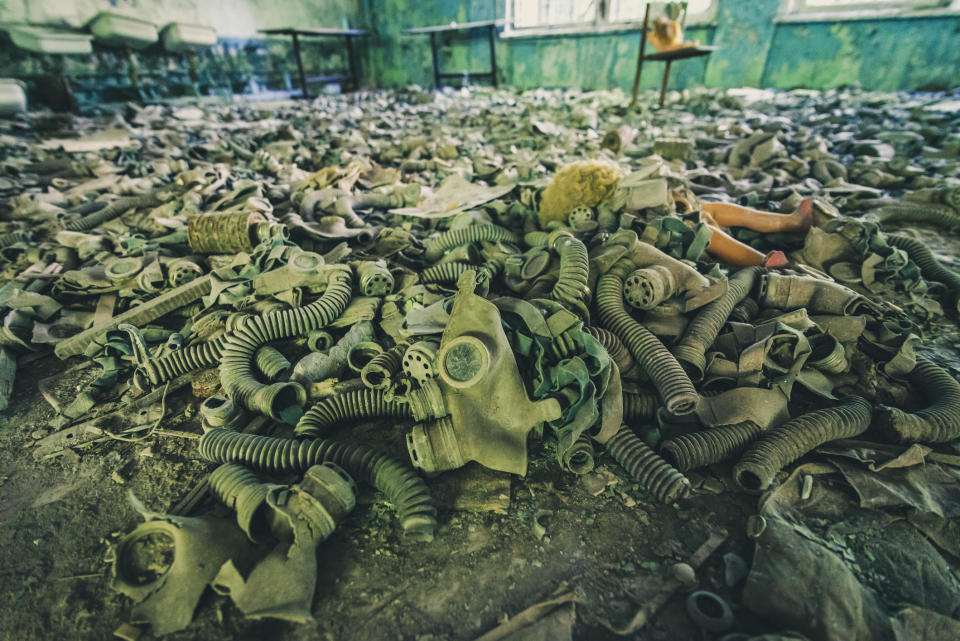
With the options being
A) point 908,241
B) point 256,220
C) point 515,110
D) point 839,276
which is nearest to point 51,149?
point 256,220

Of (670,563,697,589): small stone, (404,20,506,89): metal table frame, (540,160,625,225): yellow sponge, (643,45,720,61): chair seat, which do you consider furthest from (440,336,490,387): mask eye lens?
(404,20,506,89): metal table frame

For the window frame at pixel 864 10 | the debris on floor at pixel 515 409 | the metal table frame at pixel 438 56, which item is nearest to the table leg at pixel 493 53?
the metal table frame at pixel 438 56

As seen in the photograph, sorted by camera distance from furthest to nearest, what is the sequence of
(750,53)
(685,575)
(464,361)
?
(750,53) < (464,361) < (685,575)

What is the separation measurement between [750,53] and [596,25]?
338 cm

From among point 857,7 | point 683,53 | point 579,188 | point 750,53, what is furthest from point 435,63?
point 579,188

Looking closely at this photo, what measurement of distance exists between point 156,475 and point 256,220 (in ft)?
5.15

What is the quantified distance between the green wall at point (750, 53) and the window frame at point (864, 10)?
0.09 m

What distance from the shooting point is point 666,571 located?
3.67 feet

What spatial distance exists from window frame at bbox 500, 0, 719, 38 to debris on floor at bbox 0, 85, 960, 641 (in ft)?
24.2

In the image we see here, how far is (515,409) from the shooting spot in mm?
1323

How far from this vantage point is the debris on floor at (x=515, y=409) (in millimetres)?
1069

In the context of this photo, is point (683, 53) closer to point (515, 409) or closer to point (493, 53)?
point (493, 53)

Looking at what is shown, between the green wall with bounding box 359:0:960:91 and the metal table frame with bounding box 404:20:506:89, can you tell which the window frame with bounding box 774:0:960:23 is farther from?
the metal table frame with bounding box 404:20:506:89

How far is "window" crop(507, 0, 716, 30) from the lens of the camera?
27.9ft
